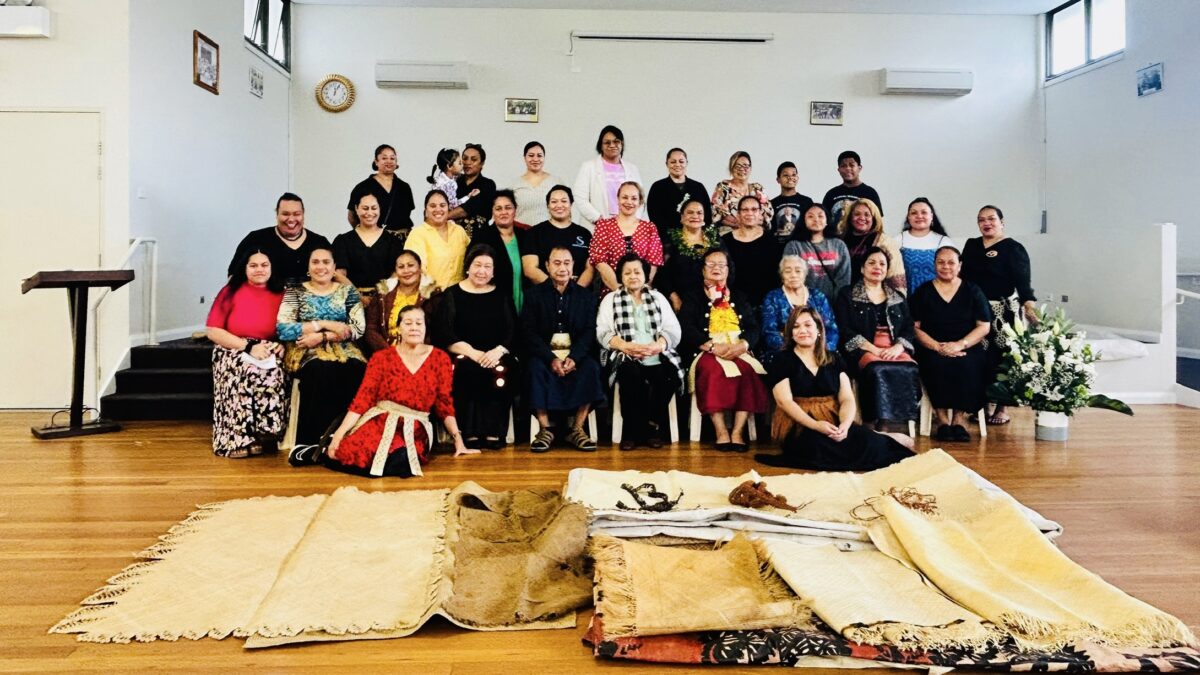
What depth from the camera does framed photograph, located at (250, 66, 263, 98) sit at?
24.9 ft

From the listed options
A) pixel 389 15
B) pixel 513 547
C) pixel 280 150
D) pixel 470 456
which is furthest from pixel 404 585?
pixel 389 15

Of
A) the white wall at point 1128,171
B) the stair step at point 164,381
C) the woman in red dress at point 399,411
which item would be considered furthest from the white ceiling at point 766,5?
the woman in red dress at point 399,411

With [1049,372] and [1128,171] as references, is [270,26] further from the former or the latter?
[1128,171]

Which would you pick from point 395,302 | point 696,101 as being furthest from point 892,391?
point 696,101

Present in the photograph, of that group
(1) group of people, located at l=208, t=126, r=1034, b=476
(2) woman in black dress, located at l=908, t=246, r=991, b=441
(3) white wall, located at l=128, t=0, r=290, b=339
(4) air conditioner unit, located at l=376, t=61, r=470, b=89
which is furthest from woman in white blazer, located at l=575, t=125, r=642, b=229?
(4) air conditioner unit, located at l=376, t=61, r=470, b=89

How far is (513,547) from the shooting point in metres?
2.62

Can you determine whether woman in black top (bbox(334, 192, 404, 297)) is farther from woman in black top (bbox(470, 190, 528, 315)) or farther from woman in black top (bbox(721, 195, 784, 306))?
woman in black top (bbox(721, 195, 784, 306))

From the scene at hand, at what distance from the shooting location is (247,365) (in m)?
4.47

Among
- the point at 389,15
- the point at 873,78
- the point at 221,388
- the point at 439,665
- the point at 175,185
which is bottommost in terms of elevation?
the point at 439,665

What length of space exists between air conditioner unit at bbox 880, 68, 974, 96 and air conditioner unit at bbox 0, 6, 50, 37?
754 cm

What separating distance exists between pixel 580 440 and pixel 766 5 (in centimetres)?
606

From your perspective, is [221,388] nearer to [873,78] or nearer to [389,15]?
[389,15]

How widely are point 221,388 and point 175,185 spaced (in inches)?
98.5

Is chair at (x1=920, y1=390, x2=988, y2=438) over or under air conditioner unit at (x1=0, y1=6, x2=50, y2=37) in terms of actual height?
under
